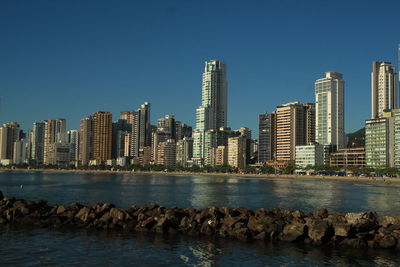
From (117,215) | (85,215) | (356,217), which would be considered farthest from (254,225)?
(85,215)

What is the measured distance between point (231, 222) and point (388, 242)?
1268 centimetres

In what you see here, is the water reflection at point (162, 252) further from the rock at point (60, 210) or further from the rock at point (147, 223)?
the rock at point (60, 210)

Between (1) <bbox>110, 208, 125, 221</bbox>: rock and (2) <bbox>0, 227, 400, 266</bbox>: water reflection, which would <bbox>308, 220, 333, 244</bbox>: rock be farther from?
(1) <bbox>110, 208, 125, 221</bbox>: rock

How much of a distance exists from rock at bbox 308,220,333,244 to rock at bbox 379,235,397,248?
3794 millimetres

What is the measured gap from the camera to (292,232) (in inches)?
1462

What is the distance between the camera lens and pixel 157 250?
111 feet

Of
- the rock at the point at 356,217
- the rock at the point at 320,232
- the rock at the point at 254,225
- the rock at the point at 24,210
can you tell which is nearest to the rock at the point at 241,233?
the rock at the point at 254,225

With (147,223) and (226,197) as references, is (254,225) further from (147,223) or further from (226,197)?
(226,197)

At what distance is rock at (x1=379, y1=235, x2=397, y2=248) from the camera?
35.2m

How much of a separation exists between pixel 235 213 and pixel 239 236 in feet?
20.9

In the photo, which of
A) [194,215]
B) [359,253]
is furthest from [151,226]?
[359,253]

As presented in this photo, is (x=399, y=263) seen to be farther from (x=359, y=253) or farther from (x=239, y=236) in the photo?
(x=239, y=236)

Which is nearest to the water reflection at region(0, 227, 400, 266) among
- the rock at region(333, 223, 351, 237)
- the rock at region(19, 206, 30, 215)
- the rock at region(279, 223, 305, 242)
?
the rock at region(279, 223, 305, 242)

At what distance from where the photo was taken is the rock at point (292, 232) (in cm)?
3672
